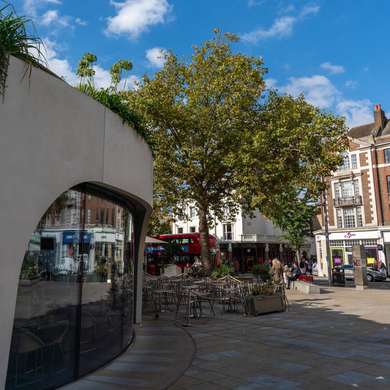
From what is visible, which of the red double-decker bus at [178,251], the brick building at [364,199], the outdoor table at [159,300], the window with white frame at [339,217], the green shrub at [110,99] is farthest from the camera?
the window with white frame at [339,217]

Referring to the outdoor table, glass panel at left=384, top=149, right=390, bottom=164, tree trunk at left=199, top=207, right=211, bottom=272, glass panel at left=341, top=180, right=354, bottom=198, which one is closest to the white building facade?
glass panel at left=341, top=180, right=354, bottom=198

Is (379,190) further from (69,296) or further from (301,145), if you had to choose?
(69,296)

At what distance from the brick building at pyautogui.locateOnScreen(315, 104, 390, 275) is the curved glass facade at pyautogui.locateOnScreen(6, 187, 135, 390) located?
114 feet

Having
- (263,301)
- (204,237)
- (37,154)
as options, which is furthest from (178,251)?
(37,154)

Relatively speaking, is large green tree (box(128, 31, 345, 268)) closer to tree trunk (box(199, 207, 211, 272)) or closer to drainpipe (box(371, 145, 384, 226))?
tree trunk (box(199, 207, 211, 272))

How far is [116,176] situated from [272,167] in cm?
1246

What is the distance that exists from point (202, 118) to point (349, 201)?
85.2 feet

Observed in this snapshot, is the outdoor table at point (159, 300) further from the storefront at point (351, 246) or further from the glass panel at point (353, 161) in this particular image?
the glass panel at point (353, 161)

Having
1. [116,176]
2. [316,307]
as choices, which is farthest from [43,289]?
[316,307]

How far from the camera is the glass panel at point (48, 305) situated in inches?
173

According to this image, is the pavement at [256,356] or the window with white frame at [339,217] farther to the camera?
the window with white frame at [339,217]

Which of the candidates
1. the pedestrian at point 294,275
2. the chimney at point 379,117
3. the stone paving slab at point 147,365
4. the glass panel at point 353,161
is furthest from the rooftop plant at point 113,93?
the chimney at point 379,117

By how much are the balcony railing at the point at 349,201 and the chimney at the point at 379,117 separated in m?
8.12

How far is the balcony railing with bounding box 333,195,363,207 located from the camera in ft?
126
